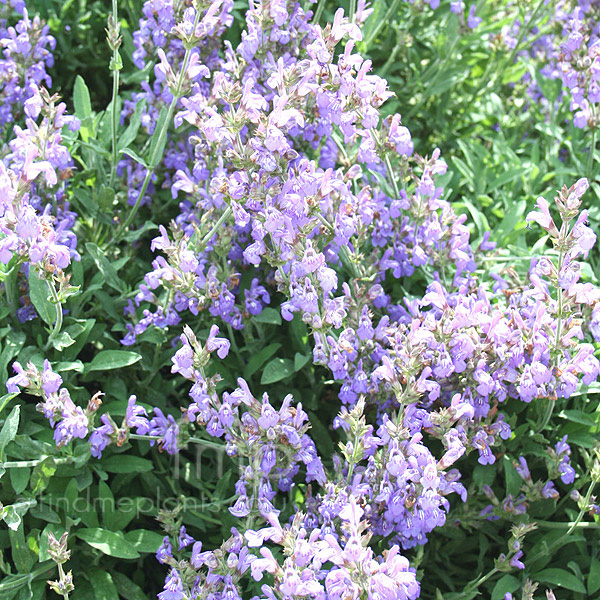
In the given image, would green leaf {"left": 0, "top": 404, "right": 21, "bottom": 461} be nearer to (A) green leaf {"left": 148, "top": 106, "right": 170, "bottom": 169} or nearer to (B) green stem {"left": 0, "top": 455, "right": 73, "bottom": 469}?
(B) green stem {"left": 0, "top": 455, "right": 73, "bottom": 469}

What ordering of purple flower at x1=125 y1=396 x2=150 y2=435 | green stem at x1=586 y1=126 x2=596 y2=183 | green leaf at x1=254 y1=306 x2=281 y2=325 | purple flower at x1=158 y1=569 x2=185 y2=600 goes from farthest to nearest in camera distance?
green stem at x1=586 y1=126 x2=596 y2=183
green leaf at x1=254 y1=306 x2=281 y2=325
purple flower at x1=125 y1=396 x2=150 y2=435
purple flower at x1=158 y1=569 x2=185 y2=600

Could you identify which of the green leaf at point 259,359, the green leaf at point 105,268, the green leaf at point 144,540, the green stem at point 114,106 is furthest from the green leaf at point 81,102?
the green leaf at point 144,540

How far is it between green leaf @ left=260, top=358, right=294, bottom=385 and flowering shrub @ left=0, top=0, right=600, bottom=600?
0.01 metres

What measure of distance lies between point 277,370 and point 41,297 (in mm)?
958

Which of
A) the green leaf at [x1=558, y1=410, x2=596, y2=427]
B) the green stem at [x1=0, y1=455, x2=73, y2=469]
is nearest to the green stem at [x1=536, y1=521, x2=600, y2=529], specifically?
the green leaf at [x1=558, y1=410, x2=596, y2=427]

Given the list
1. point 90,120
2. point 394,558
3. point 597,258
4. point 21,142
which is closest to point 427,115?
point 597,258

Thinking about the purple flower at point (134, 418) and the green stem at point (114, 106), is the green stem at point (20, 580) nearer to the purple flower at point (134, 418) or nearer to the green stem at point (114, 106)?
the purple flower at point (134, 418)

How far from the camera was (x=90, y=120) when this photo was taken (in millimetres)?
3752

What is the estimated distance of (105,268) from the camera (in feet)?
11.3

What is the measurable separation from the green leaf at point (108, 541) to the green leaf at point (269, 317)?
3.23 feet

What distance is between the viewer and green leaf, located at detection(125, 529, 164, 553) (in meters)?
3.03

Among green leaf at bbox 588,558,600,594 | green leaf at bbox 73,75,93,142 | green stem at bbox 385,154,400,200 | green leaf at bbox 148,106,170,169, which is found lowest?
green leaf at bbox 588,558,600,594

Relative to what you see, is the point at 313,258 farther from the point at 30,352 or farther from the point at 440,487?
the point at 30,352

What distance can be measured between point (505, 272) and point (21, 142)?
→ 2074 millimetres
